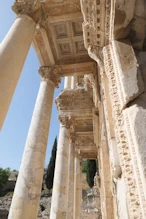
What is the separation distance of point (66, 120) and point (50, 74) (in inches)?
189

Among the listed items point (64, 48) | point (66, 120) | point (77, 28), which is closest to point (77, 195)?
point (66, 120)

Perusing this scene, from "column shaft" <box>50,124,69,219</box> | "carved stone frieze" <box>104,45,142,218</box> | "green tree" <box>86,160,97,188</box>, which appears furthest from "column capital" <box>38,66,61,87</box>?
"green tree" <box>86,160,97,188</box>

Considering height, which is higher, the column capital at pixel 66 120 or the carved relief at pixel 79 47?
the carved relief at pixel 79 47

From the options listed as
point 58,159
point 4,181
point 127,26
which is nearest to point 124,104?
point 127,26

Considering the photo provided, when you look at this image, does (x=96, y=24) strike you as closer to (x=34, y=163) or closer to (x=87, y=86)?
(x=34, y=163)

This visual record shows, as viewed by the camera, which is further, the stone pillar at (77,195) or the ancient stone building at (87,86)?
the stone pillar at (77,195)

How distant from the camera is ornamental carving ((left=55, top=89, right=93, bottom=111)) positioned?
12.7 meters

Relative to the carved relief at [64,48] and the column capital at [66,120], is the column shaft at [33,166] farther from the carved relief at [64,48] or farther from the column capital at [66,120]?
the column capital at [66,120]

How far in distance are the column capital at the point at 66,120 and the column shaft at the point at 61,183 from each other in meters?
0.63

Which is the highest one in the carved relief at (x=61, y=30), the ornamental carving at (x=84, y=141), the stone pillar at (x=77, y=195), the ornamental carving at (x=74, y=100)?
the carved relief at (x=61, y=30)

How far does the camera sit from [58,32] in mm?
8711

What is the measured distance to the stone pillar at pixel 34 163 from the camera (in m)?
5.32

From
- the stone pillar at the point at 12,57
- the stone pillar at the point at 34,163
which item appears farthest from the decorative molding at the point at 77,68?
the stone pillar at the point at 12,57

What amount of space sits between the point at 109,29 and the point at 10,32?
3.25 m
